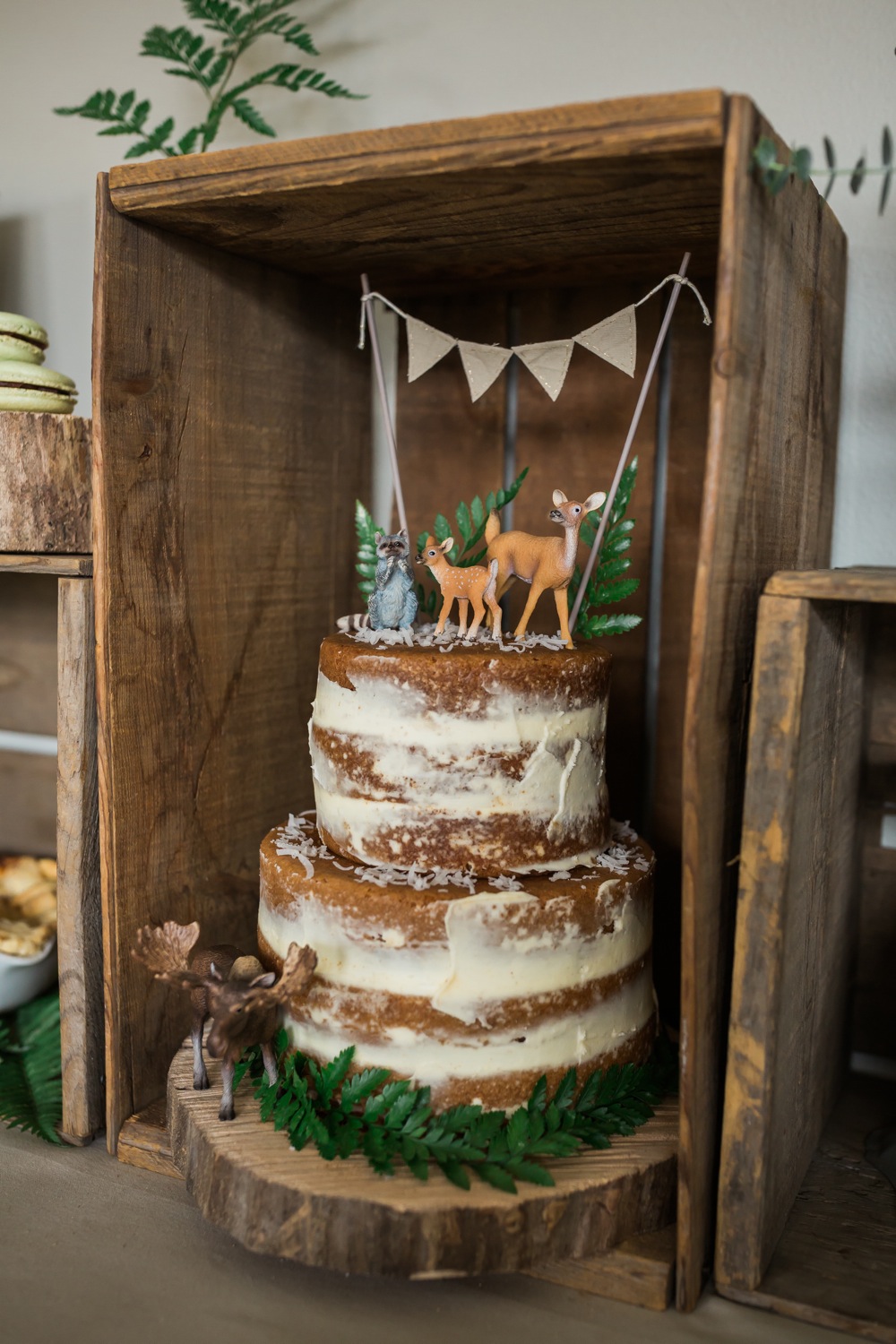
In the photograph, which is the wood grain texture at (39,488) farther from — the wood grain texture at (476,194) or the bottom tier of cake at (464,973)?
the bottom tier of cake at (464,973)

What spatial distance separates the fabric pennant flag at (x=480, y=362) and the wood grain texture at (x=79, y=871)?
55 cm

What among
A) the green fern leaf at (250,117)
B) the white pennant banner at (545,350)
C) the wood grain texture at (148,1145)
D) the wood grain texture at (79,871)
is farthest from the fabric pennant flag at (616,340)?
the wood grain texture at (148,1145)

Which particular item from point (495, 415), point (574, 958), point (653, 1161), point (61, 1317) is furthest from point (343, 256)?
point (61, 1317)

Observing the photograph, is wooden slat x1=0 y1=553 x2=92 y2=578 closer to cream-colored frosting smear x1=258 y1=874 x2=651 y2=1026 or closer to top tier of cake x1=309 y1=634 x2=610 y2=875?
top tier of cake x1=309 y1=634 x2=610 y2=875

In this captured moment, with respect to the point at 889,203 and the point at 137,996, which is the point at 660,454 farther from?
the point at 137,996

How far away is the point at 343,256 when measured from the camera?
1521 mm

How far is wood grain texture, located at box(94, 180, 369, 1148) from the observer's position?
4.48 ft

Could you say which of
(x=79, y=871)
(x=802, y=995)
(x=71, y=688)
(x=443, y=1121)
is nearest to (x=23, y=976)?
(x=79, y=871)

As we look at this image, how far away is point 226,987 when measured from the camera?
123cm

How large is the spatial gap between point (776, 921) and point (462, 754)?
1.20 feet

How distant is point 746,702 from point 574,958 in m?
0.34

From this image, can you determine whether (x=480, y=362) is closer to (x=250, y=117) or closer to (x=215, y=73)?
(x=250, y=117)

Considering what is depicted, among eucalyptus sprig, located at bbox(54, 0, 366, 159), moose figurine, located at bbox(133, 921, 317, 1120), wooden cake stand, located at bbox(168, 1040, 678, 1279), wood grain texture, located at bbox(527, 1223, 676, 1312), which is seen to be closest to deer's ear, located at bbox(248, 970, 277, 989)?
moose figurine, located at bbox(133, 921, 317, 1120)

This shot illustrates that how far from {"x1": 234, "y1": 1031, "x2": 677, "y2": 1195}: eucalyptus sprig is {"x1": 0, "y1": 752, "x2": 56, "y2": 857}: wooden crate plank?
3.17ft
